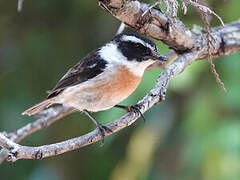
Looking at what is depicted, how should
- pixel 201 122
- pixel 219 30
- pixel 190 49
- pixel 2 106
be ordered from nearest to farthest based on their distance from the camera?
pixel 190 49, pixel 219 30, pixel 201 122, pixel 2 106

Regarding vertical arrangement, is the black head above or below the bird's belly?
above

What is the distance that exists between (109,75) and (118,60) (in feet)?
0.61

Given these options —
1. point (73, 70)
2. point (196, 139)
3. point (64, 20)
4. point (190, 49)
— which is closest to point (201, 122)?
point (196, 139)

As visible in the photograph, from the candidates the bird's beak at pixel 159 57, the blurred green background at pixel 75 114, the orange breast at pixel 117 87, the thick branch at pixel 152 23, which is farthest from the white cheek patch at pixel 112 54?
the blurred green background at pixel 75 114

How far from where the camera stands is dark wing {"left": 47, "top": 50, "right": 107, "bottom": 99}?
361 centimetres

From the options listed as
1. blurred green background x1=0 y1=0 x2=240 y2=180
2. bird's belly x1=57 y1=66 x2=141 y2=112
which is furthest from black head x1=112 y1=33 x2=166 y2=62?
blurred green background x1=0 y1=0 x2=240 y2=180

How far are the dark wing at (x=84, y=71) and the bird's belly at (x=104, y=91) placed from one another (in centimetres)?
8

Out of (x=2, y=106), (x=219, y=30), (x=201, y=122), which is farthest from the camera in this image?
(x=2, y=106)

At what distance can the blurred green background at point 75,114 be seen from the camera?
4.50 m

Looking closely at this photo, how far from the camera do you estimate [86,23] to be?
16.6 ft

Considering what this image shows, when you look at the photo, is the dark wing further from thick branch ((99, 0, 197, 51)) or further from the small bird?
thick branch ((99, 0, 197, 51))

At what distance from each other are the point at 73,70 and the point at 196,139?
122 centimetres

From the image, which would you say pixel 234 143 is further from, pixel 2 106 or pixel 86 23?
pixel 2 106

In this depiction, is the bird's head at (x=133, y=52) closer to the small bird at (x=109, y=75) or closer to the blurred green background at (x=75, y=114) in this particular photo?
the small bird at (x=109, y=75)
